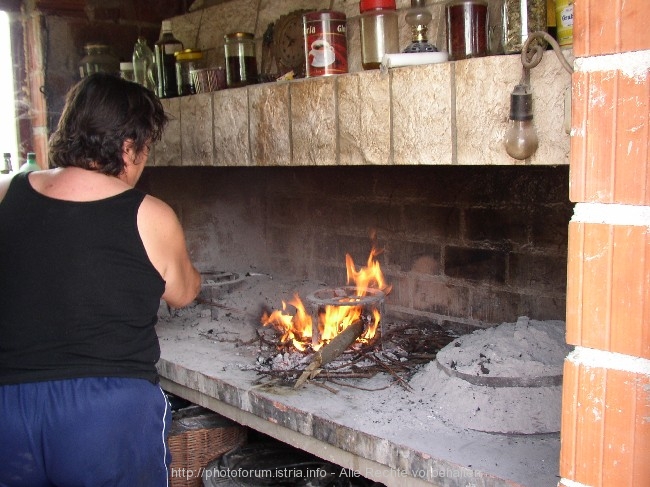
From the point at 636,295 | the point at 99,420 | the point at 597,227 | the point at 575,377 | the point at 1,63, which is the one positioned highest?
the point at 1,63

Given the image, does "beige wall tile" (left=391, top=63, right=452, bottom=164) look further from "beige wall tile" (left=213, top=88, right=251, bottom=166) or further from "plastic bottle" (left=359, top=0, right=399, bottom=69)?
"beige wall tile" (left=213, top=88, right=251, bottom=166)

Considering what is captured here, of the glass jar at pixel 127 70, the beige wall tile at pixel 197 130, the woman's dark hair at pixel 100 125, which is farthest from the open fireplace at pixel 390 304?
the woman's dark hair at pixel 100 125

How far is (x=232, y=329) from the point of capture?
3016 mm

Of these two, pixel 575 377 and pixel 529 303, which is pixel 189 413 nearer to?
pixel 529 303

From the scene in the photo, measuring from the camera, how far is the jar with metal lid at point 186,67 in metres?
3.13

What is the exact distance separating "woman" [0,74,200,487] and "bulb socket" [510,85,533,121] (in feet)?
3.00

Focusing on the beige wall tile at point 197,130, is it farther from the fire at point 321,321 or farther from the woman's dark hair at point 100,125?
the woman's dark hair at point 100,125

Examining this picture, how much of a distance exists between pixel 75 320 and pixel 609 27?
133 cm

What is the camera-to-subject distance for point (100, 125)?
5.84 ft

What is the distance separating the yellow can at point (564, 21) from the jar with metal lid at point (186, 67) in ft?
6.12

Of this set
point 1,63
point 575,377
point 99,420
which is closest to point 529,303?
point 575,377

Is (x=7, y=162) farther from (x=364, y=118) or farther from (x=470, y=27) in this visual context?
(x=470, y=27)

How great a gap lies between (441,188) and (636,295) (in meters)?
1.87

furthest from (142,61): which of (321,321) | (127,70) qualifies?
(321,321)
